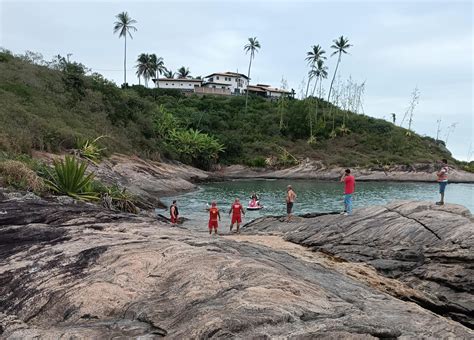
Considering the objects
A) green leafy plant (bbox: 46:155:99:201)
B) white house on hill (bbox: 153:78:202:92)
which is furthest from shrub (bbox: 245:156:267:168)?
green leafy plant (bbox: 46:155:99:201)

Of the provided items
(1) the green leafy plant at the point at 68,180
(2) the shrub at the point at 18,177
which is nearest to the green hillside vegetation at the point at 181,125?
(1) the green leafy plant at the point at 68,180

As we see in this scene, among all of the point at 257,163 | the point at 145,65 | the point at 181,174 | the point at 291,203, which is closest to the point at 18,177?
the point at 291,203

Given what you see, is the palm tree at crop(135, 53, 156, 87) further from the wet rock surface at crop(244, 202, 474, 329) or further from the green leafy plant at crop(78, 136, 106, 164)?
the wet rock surface at crop(244, 202, 474, 329)

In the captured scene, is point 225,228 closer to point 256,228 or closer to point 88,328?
point 256,228

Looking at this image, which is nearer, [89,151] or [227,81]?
[89,151]

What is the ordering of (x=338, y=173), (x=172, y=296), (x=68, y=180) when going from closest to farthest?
(x=172, y=296) < (x=68, y=180) < (x=338, y=173)

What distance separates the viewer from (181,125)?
7100cm

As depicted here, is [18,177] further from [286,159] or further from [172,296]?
[286,159]

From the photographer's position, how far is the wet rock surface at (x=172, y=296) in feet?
18.0

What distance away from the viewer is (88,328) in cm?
573

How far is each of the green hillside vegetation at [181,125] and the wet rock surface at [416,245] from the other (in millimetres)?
17060

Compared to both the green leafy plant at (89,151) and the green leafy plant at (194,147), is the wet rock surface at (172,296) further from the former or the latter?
the green leafy plant at (194,147)

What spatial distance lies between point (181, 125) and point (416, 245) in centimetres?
5983

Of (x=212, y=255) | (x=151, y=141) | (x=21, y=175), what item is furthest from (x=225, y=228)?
(x=151, y=141)
